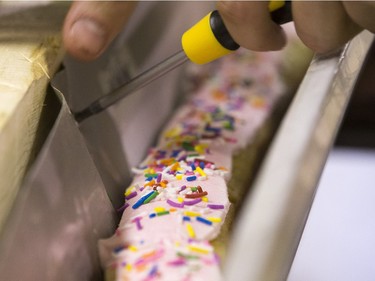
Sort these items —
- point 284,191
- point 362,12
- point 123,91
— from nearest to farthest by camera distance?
point 284,191 → point 362,12 → point 123,91

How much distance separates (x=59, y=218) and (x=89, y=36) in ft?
0.78

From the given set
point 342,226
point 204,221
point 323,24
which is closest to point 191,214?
point 204,221

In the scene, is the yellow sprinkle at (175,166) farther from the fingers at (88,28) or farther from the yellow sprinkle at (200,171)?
the fingers at (88,28)

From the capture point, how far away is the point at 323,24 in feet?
1.78

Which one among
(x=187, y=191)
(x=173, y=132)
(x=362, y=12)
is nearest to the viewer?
(x=362, y=12)

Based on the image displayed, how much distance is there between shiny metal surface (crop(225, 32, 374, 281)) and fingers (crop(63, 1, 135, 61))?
0.96 feet

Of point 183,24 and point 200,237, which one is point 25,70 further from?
point 183,24

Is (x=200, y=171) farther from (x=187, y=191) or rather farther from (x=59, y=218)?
(x=59, y=218)

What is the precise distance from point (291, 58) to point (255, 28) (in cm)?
56

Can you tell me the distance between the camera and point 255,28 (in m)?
0.60

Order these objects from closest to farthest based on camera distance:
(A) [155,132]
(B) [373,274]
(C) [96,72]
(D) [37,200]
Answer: (D) [37,200] → (C) [96,72] → (A) [155,132] → (B) [373,274]

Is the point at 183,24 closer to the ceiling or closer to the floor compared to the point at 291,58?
closer to the ceiling

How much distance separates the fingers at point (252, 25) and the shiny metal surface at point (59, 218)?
201 mm

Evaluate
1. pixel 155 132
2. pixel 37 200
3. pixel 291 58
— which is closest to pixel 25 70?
pixel 37 200
